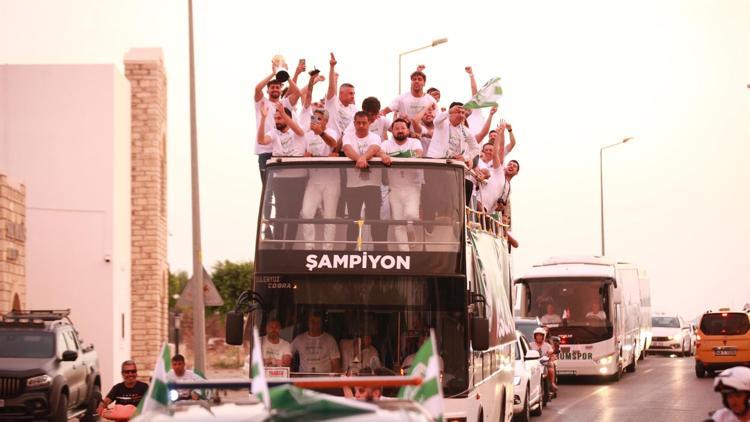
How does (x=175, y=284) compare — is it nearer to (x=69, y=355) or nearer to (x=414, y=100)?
(x=69, y=355)

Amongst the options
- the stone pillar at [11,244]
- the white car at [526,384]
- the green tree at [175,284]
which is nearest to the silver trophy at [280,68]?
the white car at [526,384]

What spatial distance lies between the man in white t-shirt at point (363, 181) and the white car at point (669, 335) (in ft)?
140

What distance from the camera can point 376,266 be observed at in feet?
51.1

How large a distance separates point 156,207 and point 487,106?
33089mm

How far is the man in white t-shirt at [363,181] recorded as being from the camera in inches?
625

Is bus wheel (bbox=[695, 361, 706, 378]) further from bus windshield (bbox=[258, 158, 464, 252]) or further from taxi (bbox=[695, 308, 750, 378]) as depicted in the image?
bus windshield (bbox=[258, 158, 464, 252])

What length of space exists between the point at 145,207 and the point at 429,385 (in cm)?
4388

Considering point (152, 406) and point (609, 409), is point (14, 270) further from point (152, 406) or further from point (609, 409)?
point (152, 406)

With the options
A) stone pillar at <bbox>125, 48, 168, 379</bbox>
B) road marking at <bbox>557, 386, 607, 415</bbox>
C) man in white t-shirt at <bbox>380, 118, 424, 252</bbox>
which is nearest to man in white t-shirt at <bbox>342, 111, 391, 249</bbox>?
man in white t-shirt at <bbox>380, 118, 424, 252</bbox>

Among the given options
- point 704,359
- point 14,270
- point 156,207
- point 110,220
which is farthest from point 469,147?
point 156,207

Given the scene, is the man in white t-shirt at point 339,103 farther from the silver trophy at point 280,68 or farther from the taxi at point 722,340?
the taxi at point 722,340

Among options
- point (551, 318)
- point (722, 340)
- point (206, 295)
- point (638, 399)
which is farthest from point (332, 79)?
point (722, 340)

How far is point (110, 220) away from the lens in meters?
46.0

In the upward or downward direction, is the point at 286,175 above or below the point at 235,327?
above
